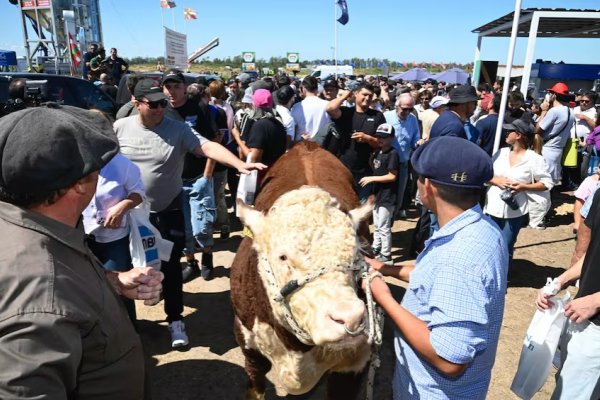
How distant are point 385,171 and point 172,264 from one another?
3.06 metres

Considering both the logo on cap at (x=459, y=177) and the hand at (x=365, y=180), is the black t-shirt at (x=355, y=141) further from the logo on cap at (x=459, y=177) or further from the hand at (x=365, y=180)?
the logo on cap at (x=459, y=177)

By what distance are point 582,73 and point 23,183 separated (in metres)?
31.3

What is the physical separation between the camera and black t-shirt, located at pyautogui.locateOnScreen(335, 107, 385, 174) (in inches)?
69.5

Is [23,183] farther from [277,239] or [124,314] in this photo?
[277,239]

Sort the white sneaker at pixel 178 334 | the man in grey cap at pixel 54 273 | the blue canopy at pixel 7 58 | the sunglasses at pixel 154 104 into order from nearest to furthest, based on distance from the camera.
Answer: the man in grey cap at pixel 54 273, the sunglasses at pixel 154 104, the white sneaker at pixel 178 334, the blue canopy at pixel 7 58

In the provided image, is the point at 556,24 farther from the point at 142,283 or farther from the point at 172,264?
the point at 142,283

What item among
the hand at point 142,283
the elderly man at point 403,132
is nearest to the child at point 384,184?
the elderly man at point 403,132

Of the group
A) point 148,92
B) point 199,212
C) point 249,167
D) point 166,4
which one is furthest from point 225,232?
point 166,4

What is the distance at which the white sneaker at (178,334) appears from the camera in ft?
12.8

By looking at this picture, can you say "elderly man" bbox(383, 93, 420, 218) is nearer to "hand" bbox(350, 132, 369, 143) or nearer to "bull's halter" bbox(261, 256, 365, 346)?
"hand" bbox(350, 132, 369, 143)

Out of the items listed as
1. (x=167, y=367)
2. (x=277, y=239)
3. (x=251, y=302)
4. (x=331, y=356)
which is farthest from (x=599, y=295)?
(x=167, y=367)

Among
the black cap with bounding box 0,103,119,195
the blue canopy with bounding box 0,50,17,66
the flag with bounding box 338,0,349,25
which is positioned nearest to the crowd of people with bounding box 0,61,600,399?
the black cap with bounding box 0,103,119,195

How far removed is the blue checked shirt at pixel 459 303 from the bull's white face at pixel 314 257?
0.31 m

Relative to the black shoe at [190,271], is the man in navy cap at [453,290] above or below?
above
